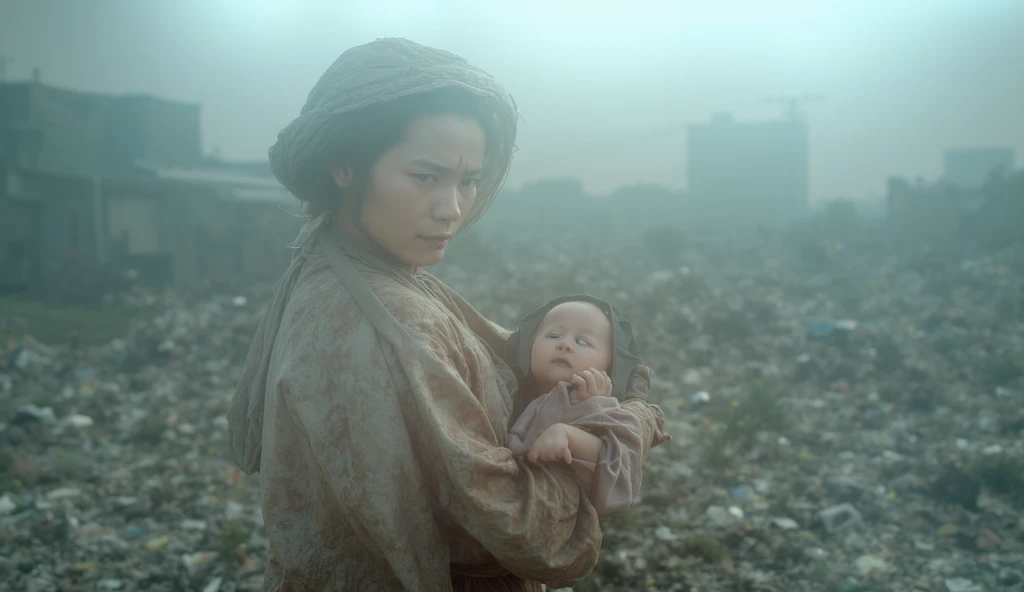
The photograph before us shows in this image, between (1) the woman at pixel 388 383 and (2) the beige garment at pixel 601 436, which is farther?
(2) the beige garment at pixel 601 436

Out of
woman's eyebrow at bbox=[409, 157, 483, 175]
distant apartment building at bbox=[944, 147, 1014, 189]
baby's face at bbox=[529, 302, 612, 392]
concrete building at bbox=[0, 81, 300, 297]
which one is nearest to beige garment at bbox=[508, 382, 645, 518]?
baby's face at bbox=[529, 302, 612, 392]

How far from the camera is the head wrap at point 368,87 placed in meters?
1.45

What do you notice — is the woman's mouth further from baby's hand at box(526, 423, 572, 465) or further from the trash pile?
the trash pile

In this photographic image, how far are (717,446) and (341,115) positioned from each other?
413 centimetres

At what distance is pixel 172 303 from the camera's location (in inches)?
439

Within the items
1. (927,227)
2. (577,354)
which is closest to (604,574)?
(577,354)

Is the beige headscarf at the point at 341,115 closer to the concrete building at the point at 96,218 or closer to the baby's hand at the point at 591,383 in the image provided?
the baby's hand at the point at 591,383

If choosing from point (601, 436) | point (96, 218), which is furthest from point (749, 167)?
point (601, 436)

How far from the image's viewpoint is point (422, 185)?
154 centimetres

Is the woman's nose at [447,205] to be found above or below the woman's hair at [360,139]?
below

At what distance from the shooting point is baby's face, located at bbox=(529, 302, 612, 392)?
1.82 meters

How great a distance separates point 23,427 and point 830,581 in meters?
5.73

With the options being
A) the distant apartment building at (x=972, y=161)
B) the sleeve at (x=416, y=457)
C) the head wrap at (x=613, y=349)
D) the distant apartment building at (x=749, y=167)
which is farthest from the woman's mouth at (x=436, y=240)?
the distant apartment building at (x=972, y=161)

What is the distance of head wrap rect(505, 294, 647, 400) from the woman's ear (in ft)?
1.93
